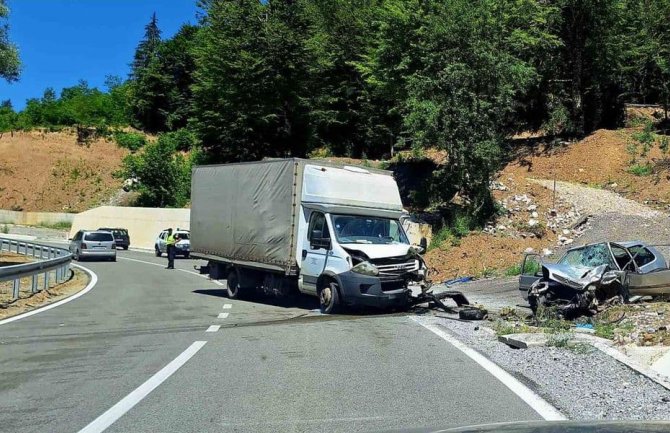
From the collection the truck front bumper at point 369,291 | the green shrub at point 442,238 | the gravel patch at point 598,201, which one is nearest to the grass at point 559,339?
the truck front bumper at point 369,291

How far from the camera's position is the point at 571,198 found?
28.8 m

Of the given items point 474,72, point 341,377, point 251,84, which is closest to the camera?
point 341,377

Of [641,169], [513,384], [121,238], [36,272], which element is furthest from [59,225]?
[513,384]

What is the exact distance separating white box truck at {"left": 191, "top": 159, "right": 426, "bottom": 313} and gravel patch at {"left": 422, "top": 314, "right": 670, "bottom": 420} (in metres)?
4.00

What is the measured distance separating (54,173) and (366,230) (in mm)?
67222

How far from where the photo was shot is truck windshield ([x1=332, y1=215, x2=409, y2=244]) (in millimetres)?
14883

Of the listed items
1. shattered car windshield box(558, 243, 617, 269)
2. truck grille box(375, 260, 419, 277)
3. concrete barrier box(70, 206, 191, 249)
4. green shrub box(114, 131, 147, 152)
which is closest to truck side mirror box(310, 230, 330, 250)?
truck grille box(375, 260, 419, 277)

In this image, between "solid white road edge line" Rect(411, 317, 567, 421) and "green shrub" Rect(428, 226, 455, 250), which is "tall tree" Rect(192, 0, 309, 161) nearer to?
"green shrub" Rect(428, 226, 455, 250)

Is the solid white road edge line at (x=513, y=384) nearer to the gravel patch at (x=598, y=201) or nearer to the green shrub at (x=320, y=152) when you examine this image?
the gravel patch at (x=598, y=201)

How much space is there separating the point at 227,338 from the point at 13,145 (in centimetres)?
7752

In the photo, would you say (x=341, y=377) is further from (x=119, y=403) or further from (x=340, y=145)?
(x=340, y=145)

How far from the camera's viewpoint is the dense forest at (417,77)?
88.4 ft

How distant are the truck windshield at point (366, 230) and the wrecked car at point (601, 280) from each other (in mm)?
3289

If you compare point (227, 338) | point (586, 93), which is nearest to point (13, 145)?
point (586, 93)
